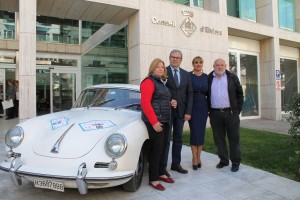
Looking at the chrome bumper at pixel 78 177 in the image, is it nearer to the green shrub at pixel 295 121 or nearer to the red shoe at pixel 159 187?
the red shoe at pixel 159 187

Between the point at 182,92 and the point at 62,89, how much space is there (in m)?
12.9

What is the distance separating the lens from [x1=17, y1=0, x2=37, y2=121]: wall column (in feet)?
25.0

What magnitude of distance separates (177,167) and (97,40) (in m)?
9.84

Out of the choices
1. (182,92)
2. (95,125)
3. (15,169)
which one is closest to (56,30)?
(182,92)

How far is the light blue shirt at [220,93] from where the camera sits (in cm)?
517

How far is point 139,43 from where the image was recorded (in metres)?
9.25

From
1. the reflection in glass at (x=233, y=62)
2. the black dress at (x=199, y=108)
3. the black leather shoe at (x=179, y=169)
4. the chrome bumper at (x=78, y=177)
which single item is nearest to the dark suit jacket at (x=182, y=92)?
the black dress at (x=199, y=108)

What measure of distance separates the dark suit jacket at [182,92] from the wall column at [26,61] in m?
4.40

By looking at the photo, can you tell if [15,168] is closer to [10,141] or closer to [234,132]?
[10,141]

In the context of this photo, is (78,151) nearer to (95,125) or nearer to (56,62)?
(95,125)

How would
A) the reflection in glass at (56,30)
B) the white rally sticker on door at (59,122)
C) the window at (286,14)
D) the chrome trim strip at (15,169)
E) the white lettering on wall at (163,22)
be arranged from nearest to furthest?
the chrome trim strip at (15,169)
the white rally sticker on door at (59,122)
the white lettering on wall at (163,22)
the window at (286,14)
the reflection in glass at (56,30)

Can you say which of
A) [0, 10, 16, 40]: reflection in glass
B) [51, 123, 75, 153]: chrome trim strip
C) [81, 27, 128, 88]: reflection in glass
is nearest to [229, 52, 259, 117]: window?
[81, 27, 128, 88]: reflection in glass

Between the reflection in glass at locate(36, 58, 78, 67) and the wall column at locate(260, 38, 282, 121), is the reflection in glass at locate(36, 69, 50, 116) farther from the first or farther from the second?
the wall column at locate(260, 38, 282, 121)

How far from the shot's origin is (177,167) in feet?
16.7
